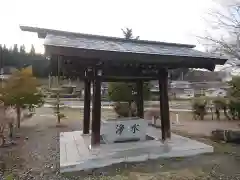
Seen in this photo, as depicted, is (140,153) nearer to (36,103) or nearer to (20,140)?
(20,140)

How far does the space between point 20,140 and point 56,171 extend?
420cm

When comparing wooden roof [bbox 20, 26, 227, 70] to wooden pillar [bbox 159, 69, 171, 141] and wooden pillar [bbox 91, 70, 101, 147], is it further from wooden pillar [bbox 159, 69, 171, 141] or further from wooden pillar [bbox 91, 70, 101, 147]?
wooden pillar [bbox 91, 70, 101, 147]

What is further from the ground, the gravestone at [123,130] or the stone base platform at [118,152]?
the gravestone at [123,130]

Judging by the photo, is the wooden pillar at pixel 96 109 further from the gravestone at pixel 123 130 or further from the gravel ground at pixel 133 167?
the gravel ground at pixel 133 167

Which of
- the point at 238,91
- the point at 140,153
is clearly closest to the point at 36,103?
the point at 140,153

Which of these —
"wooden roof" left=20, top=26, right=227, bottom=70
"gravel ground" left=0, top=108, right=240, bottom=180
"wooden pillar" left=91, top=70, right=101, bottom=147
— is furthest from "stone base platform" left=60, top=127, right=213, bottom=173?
"wooden roof" left=20, top=26, right=227, bottom=70

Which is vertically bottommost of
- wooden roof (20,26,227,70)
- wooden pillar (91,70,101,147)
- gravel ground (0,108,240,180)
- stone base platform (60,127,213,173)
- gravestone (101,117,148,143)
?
gravel ground (0,108,240,180)

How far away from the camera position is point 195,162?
560 centimetres

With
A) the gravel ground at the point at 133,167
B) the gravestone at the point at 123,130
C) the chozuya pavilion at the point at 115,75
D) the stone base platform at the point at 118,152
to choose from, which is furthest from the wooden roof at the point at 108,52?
the gravel ground at the point at 133,167

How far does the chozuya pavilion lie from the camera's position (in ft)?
16.9

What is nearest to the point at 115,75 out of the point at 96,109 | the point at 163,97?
the point at 96,109

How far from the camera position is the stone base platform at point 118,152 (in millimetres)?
5297

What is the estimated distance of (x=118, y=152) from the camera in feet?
19.4

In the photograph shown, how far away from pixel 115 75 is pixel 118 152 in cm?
218
